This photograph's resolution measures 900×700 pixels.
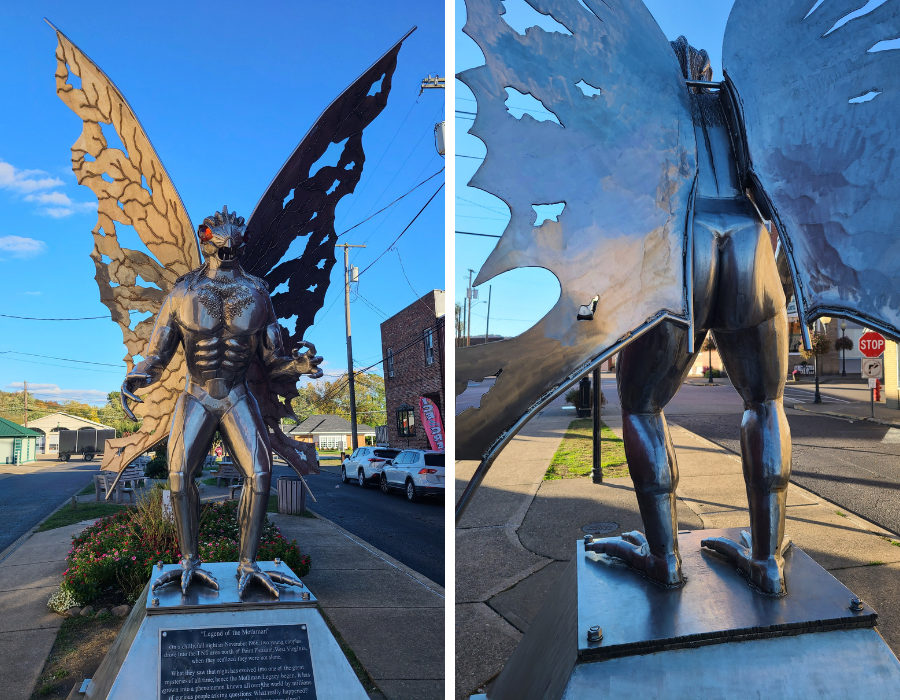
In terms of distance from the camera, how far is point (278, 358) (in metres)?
4.25

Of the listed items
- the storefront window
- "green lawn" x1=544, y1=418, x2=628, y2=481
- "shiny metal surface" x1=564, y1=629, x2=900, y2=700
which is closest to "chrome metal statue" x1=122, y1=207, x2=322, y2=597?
"shiny metal surface" x1=564, y1=629, x2=900, y2=700

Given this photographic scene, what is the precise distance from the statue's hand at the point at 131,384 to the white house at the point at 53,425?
62025 mm

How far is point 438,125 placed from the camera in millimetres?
12211

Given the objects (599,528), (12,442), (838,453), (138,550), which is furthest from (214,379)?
(12,442)

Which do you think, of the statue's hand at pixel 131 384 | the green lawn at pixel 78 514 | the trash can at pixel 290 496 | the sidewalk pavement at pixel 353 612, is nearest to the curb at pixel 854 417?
the sidewalk pavement at pixel 353 612

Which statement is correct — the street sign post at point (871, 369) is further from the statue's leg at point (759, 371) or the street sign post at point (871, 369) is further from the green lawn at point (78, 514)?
the green lawn at point (78, 514)

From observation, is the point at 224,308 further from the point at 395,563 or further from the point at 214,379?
the point at 395,563

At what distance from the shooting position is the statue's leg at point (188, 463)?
386 centimetres

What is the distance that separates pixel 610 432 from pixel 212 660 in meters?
10.8

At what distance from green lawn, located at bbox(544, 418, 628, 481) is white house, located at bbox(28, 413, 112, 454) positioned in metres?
57.2

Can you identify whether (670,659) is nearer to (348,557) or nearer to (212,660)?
(212,660)

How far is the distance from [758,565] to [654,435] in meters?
0.69

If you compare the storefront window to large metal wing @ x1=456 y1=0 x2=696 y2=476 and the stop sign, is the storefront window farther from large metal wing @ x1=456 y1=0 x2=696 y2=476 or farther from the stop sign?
large metal wing @ x1=456 y1=0 x2=696 y2=476

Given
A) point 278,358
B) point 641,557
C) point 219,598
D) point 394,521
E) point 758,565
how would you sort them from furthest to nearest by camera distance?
point 394,521 < point 278,358 < point 219,598 < point 641,557 < point 758,565
